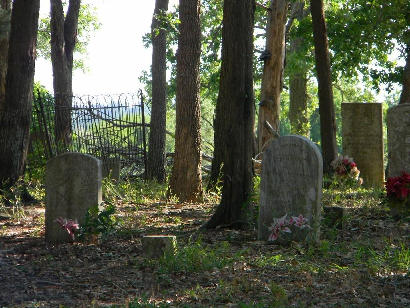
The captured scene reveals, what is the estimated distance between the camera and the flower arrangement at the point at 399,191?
10461mm

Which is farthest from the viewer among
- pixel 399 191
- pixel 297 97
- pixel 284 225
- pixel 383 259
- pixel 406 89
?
pixel 297 97

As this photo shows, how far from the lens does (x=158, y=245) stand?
780 cm

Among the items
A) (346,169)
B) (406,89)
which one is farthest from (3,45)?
(406,89)

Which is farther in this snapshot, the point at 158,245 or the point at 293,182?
the point at 293,182

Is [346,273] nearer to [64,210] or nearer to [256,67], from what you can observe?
[64,210]

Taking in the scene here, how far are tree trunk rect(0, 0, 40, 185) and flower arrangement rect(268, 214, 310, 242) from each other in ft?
20.6

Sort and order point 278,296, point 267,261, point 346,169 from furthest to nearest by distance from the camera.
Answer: point 346,169
point 267,261
point 278,296

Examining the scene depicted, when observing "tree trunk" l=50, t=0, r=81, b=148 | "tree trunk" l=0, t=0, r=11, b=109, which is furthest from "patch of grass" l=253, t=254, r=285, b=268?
"tree trunk" l=50, t=0, r=81, b=148

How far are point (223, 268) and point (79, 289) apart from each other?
155 cm

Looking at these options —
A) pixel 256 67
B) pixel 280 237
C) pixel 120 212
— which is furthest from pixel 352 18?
pixel 280 237

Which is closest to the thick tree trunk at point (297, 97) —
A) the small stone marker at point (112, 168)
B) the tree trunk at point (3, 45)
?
the small stone marker at point (112, 168)

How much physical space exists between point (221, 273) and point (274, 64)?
43.9ft

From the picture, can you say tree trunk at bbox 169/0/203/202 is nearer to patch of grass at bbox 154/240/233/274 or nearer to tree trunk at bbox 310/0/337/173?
tree trunk at bbox 310/0/337/173

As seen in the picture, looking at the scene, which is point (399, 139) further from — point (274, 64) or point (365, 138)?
point (274, 64)
